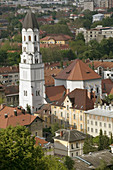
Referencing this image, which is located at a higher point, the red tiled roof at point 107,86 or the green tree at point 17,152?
the green tree at point 17,152

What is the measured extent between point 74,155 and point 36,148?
39.3 feet

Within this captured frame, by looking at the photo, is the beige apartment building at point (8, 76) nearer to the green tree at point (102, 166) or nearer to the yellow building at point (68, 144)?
the yellow building at point (68, 144)

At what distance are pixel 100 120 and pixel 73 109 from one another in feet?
16.2

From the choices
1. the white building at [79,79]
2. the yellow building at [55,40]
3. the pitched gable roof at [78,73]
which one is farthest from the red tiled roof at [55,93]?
the yellow building at [55,40]

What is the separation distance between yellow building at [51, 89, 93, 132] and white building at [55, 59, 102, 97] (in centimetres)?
647

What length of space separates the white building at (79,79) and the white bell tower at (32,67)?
12.6ft

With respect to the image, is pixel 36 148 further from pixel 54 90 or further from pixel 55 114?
pixel 54 90

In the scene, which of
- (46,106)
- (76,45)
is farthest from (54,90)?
(76,45)

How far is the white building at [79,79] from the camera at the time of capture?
8594cm

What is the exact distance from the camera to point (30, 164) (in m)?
48.9

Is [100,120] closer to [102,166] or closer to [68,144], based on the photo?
[68,144]

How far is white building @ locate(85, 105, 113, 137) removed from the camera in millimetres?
72375

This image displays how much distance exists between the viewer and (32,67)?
85.0 meters

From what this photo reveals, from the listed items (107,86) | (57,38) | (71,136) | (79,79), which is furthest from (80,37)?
(71,136)
